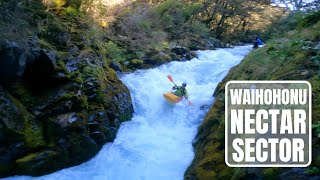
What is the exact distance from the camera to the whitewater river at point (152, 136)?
22.0 ft

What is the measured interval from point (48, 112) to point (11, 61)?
54.2 inches

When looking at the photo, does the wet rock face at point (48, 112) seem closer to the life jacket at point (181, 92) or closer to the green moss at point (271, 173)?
the life jacket at point (181, 92)

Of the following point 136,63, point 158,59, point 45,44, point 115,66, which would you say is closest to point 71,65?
point 45,44

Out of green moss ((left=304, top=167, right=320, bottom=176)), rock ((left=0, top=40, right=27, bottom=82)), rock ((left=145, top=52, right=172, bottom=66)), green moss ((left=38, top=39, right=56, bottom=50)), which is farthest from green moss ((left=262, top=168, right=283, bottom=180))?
rock ((left=145, top=52, right=172, bottom=66))

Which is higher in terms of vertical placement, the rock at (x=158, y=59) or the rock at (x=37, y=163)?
the rock at (x=37, y=163)

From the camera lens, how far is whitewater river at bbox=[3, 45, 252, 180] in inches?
265

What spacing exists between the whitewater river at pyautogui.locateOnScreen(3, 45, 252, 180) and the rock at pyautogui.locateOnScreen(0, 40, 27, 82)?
208 cm

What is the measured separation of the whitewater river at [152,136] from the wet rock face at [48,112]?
31 cm

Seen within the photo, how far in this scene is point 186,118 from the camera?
939 centimetres

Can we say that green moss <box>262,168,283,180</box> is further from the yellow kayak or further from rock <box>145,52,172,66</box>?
rock <box>145,52,172,66</box>

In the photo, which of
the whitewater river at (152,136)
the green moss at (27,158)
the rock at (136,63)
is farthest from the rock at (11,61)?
the rock at (136,63)

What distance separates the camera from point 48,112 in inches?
270

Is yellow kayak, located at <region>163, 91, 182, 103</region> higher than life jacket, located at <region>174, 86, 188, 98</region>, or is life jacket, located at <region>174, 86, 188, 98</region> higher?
life jacket, located at <region>174, 86, 188, 98</region>

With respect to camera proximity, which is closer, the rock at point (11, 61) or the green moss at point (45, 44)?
the rock at point (11, 61)
